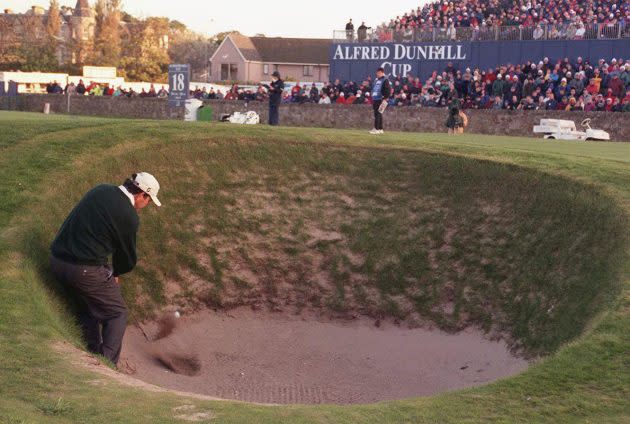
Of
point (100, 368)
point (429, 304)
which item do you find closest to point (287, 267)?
point (429, 304)

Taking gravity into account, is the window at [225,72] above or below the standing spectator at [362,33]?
below

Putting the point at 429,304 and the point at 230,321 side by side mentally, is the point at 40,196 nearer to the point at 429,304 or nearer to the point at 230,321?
the point at 230,321

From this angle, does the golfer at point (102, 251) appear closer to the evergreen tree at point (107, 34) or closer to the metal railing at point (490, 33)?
the metal railing at point (490, 33)

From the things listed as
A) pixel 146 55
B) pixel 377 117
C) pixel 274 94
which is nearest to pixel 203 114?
pixel 274 94

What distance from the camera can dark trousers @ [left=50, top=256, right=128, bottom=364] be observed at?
11.1 m

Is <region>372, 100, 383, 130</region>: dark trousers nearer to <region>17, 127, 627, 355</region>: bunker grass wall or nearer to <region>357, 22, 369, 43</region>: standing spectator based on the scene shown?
<region>17, 127, 627, 355</region>: bunker grass wall

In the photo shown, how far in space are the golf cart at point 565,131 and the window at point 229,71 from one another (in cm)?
8307

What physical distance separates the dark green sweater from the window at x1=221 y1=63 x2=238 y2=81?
10805 centimetres

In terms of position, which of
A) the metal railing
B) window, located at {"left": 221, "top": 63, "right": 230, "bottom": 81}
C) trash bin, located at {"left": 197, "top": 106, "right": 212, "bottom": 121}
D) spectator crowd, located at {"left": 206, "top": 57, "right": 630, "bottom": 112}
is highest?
the metal railing

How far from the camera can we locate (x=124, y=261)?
1150cm

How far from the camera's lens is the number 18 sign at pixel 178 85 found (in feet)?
127

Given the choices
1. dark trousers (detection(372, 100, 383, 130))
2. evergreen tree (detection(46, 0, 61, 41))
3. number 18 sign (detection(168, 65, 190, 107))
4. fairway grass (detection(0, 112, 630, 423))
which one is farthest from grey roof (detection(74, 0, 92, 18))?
fairway grass (detection(0, 112, 630, 423))

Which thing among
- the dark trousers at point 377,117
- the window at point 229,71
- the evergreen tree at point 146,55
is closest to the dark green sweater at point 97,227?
the dark trousers at point 377,117

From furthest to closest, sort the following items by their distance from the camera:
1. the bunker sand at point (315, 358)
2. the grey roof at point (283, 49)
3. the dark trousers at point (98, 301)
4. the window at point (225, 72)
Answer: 1. the window at point (225, 72)
2. the grey roof at point (283, 49)
3. the bunker sand at point (315, 358)
4. the dark trousers at point (98, 301)
